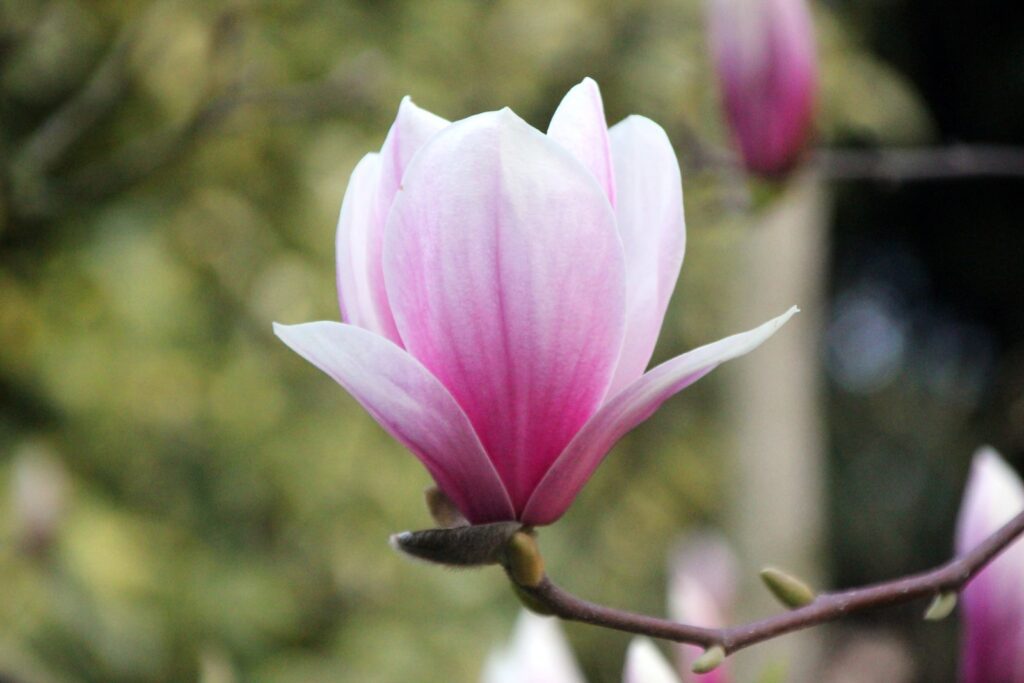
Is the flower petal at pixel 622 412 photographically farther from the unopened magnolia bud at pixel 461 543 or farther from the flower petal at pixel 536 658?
the flower petal at pixel 536 658

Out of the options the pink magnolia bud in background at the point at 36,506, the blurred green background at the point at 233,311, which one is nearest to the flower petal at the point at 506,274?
the blurred green background at the point at 233,311

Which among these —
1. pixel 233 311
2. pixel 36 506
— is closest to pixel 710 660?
→ pixel 36 506

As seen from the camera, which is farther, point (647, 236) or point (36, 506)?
point (36, 506)

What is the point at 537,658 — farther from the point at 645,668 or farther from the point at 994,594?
the point at 994,594

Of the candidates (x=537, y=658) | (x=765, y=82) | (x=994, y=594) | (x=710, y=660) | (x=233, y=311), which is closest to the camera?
(x=710, y=660)

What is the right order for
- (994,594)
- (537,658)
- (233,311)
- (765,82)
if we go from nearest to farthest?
(994,594) < (537,658) < (765,82) < (233,311)

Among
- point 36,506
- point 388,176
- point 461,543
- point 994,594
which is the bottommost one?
point 36,506

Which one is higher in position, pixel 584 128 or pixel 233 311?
pixel 584 128
